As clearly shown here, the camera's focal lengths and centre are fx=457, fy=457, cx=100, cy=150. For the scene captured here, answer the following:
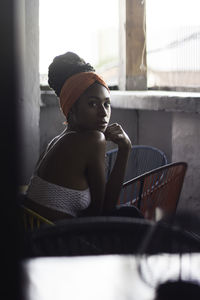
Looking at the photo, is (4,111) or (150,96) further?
(150,96)

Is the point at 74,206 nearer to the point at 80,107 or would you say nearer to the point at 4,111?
the point at 80,107

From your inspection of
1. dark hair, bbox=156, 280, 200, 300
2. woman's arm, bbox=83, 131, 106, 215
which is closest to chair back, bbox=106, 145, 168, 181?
woman's arm, bbox=83, 131, 106, 215

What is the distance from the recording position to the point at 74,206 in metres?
1.70

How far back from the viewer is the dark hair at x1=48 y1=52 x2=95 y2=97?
6.42 ft

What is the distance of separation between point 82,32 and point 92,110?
1699mm

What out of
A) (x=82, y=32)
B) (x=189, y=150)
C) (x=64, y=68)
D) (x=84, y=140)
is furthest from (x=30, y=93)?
(x=84, y=140)

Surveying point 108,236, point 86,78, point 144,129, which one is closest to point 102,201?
point 86,78

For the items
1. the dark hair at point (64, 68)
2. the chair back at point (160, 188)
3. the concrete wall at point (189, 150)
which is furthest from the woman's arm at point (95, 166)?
the concrete wall at point (189, 150)

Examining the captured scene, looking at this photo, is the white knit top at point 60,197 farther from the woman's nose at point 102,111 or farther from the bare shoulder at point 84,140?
the woman's nose at point 102,111

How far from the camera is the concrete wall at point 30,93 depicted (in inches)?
109

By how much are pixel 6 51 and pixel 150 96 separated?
7.10 feet

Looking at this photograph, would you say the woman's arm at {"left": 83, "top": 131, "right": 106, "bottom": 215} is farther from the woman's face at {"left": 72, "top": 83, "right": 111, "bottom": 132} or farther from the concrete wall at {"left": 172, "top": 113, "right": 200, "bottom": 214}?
the concrete wall at {"left": 172, "top": 113, "right": 200, "bottom": 214}

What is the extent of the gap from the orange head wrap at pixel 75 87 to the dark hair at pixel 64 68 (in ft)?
0.43

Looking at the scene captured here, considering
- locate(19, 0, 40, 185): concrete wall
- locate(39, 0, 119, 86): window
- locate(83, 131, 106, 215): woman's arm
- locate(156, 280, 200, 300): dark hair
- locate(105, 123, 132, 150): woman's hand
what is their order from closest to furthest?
locate(156, 280, 200, 300): dark hair < locate(83, 131, 106, 215): woman's arm < locate(105, 123, 132, 150): woman's hand < locate(19, 0, 40, 185): concrete wall < locate(39, 0, 119, 86): window
